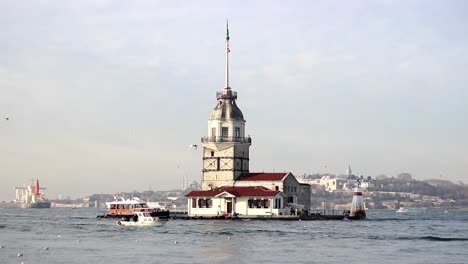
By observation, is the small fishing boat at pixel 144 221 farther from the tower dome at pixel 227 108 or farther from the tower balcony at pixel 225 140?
the tower dome at pixel 227 108

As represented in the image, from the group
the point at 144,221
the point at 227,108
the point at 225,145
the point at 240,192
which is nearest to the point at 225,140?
the point at 225,145

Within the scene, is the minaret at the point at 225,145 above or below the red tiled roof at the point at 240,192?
above

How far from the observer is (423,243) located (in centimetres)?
8462

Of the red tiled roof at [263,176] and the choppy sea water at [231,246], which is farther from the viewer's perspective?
the red tiled roof at [263,176]

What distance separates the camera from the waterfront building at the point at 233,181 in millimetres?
126625

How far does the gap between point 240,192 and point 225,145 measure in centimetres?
933

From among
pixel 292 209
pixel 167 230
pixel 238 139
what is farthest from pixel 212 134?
pixel 167 230

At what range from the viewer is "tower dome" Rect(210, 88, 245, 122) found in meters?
135

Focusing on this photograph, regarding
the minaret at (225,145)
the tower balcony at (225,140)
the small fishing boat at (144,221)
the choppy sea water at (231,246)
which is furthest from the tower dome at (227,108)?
the choppy sea water at (231,246)

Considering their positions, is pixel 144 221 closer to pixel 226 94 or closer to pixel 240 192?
pixel 240 192

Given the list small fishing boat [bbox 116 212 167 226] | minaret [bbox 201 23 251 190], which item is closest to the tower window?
minaret [bbox 201 23 251 190]

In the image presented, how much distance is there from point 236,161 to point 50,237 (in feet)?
154

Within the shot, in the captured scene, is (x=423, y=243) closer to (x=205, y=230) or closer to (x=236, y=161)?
(x=205, y=230)

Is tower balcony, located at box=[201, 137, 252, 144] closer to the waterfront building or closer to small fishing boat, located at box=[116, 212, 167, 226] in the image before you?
the waterfront building
